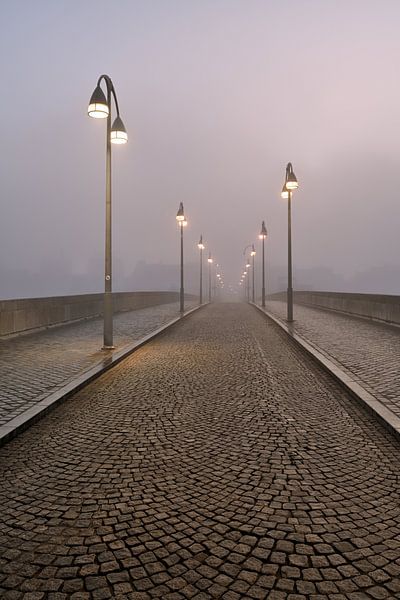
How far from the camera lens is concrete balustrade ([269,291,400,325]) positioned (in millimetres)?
17375

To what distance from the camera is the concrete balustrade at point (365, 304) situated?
17375mm

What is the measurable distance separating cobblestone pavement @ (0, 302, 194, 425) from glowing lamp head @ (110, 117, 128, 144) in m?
5.68

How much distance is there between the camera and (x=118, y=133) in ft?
41.1

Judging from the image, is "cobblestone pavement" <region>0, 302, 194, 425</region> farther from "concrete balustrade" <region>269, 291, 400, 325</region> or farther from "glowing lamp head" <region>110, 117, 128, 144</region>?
"concrete balustrade" <region>269, 291, 400, 325</region>

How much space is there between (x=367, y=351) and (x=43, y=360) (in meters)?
7.43

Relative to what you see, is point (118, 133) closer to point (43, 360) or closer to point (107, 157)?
point (107, 157)

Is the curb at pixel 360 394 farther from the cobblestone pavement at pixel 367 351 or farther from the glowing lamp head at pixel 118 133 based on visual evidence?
the glowing lamp head at pixel 118 133

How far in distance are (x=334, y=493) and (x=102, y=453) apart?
2275 millimetres

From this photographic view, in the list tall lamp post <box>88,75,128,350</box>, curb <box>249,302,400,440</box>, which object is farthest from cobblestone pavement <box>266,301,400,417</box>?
tall lamp post <box>88,75,128,350</box>

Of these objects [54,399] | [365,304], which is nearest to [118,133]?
[54,399]

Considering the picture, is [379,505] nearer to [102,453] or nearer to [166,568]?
[166,568]

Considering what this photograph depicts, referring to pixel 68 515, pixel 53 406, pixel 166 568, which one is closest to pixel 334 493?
pixel 166 568

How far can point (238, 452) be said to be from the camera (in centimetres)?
459

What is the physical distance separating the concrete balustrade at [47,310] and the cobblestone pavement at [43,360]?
16.4 inches
